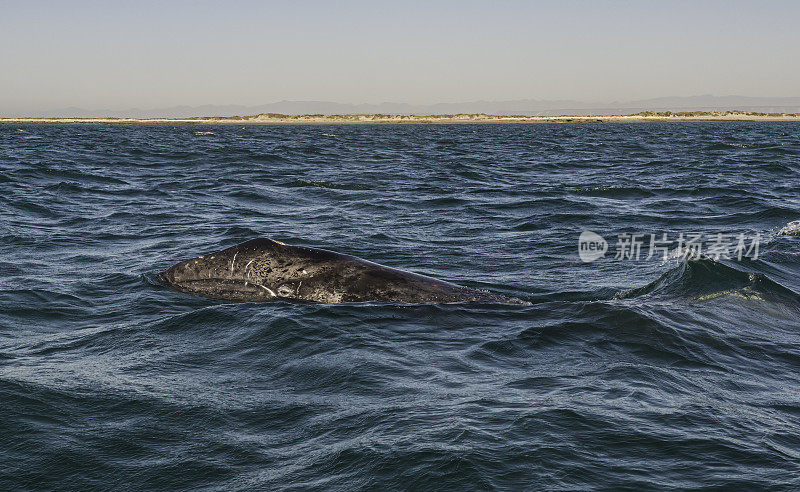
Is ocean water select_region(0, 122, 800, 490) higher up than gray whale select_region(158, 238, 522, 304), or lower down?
lower down

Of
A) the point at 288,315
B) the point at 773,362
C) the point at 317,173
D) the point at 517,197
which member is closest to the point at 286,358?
the point at 288,315

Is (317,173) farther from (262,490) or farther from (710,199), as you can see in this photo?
(262,490)

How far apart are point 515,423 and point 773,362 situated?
303 centimetres

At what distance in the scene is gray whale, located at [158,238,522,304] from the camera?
8539 mm

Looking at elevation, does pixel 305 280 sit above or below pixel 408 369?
above

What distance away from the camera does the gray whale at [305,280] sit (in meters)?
8.54

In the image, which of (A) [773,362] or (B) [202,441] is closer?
(B) [202,441]

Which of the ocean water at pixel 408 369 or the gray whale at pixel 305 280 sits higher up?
the gray whale at pixel 305 280

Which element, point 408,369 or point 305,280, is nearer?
point 408,369

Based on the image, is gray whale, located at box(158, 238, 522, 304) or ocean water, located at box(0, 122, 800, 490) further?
gray whale, located at box(158, 238, 522, 304)

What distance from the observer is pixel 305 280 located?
8672 millimetres

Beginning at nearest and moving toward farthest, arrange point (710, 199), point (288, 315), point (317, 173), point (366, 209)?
point (288, 315), point (366, 209), point (710, 199), point (317, 173)

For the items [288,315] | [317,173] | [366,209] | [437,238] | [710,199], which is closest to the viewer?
[288,315]

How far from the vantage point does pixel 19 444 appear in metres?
4.68
